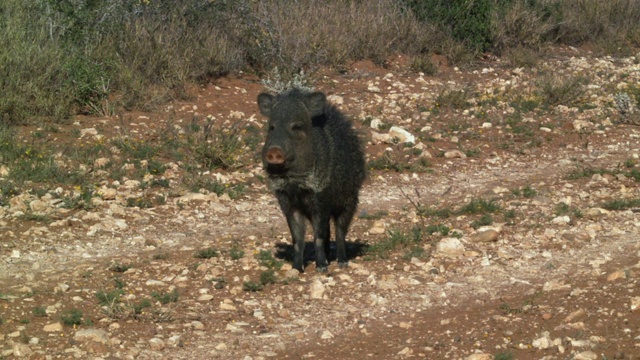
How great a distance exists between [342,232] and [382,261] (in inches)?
17.8

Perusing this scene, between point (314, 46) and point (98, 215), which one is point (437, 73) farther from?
point (98, 215)

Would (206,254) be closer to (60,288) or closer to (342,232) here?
(342,232)

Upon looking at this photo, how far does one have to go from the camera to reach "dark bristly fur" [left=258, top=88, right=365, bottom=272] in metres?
8.20

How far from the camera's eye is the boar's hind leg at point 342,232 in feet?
28.6

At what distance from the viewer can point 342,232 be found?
346 inches

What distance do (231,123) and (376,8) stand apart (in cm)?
563

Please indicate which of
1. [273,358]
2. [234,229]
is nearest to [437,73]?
[234,229]

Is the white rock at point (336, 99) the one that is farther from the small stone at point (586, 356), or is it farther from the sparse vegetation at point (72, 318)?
the small stone at point (586, 356)

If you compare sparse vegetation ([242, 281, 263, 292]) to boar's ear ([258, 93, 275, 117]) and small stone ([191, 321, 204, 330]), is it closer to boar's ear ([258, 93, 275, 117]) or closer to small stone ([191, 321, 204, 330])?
small stone ([191, 321, 204, 330])

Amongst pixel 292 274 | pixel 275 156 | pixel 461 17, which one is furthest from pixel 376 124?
pixel 275 156

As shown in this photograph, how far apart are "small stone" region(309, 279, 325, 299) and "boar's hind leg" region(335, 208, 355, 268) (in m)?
0.72

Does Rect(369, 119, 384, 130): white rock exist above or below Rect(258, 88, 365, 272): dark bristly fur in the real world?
below

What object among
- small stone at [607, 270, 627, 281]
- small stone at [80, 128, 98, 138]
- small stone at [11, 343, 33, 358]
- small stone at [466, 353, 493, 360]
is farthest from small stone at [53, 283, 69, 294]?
small stone at [80, 128, 98, 138]

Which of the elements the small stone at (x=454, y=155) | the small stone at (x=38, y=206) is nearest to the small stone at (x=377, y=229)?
the small stone at (x=454, y=155)
